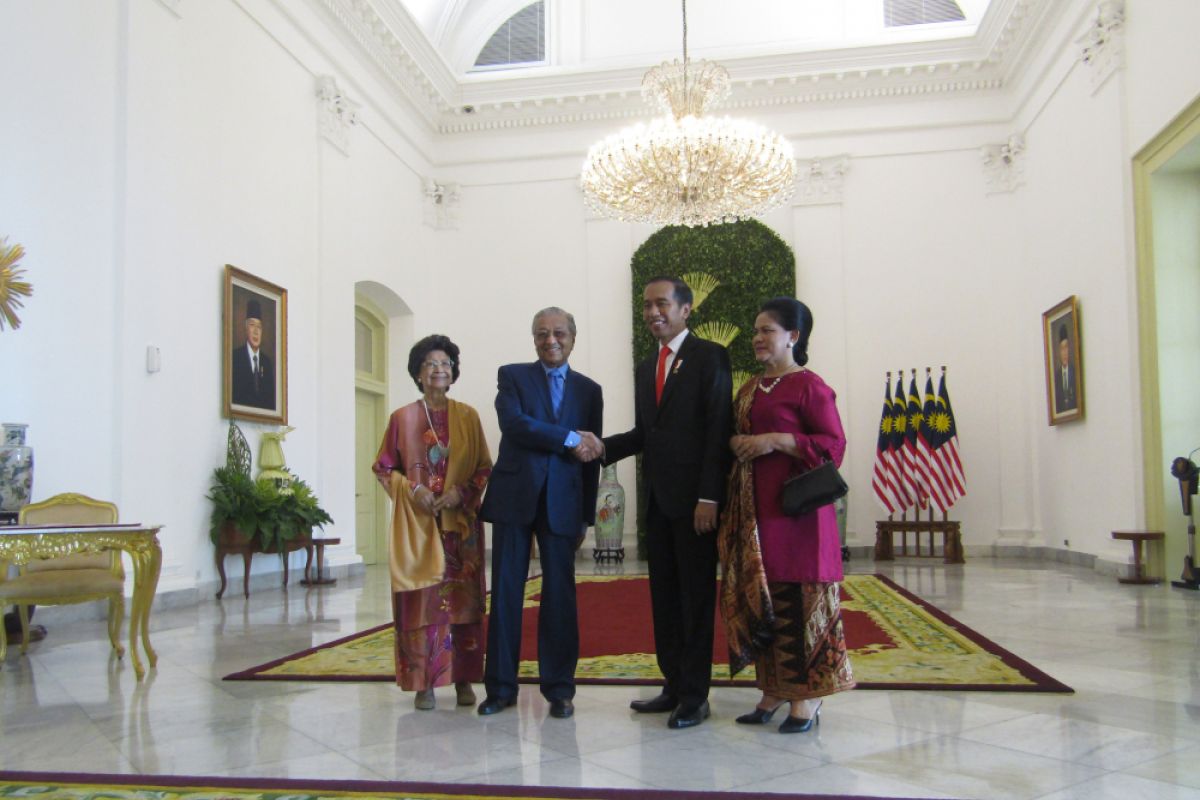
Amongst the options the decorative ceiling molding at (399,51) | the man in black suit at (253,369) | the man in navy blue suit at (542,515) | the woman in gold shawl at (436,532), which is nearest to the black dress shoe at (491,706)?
the man in navy blue suit at (542,515)

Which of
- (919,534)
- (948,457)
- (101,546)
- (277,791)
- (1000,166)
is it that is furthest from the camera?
(1000,166)

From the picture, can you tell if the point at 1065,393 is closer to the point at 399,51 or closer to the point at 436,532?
the point at 399,51

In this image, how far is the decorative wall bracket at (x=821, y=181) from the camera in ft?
42.3

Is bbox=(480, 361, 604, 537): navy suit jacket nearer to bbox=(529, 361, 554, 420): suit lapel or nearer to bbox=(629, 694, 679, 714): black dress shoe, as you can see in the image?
bbox=(529, 361, 554, 420): suit lapel

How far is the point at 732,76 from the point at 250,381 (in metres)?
7.49

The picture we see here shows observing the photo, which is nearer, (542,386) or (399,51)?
(542,386)

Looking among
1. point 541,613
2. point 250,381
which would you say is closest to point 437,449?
point 541,613

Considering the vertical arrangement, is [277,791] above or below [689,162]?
below

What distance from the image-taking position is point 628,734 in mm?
3502

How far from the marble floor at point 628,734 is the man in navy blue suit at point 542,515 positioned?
0.20 metres

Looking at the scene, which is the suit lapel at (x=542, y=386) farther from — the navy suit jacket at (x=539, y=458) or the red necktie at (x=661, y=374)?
the red necktie at (x=661, y=374)

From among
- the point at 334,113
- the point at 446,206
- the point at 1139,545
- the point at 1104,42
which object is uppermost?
the point at 1104,42

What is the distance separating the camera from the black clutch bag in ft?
11.0

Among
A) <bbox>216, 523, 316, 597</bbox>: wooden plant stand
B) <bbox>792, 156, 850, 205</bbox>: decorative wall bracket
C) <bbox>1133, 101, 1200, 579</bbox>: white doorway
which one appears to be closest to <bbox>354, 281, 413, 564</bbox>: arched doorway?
<bbox>216, 523, 316, 597</bbox>: wooden plant stand
